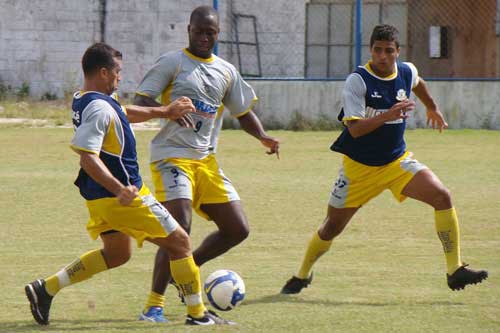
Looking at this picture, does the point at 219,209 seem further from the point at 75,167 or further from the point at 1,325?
the point at 75,167

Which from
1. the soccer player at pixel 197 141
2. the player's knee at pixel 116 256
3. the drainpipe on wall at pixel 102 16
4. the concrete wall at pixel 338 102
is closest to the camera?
the player's knee at pixel 116 256

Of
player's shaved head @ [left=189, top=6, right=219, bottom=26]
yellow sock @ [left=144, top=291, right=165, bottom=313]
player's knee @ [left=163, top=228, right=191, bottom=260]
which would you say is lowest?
yellow sock @ [left=144, top=291, right=165, bottom=313]

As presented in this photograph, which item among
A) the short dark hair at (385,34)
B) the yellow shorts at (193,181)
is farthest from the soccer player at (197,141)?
the short dark hair at (385,34)

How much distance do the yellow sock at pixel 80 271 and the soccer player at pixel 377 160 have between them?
162 centimetres

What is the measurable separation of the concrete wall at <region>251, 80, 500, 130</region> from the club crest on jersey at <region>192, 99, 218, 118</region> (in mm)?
12383

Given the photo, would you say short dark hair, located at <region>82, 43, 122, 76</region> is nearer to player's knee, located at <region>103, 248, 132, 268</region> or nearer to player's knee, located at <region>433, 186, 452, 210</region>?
player's knee, located at <region>103, 248, 132, 268</region>

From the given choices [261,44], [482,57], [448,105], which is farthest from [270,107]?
[482,57]

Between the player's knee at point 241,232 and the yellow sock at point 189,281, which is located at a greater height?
the player's knee at point 241,232

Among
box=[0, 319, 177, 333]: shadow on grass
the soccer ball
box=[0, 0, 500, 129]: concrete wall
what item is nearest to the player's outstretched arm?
the soccer ball

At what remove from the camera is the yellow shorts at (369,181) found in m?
7.85

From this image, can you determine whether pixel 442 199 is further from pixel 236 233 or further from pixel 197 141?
pixel 197 141

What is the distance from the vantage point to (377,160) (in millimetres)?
7887

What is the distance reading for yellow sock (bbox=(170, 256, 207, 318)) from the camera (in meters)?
6.42

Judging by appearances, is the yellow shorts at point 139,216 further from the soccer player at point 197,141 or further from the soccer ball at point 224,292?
the soccer player at point 197,141
